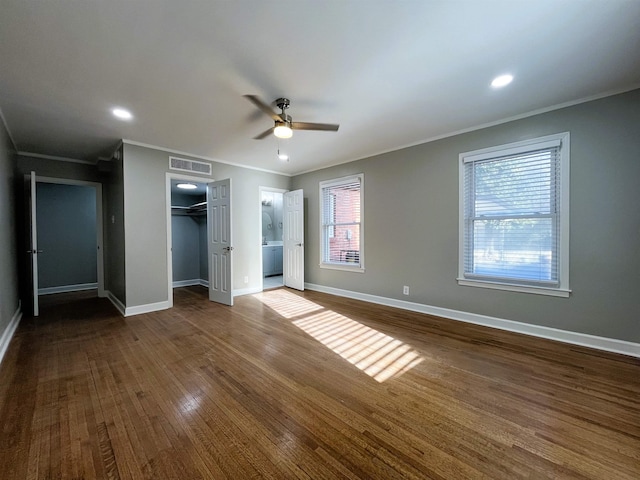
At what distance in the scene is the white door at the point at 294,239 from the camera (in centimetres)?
559

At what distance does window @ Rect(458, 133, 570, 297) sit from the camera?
2945 millimetres

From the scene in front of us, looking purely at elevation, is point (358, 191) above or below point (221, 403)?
above

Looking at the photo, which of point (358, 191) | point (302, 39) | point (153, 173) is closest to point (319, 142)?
point (358, 191)

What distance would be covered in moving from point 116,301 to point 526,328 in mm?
6199

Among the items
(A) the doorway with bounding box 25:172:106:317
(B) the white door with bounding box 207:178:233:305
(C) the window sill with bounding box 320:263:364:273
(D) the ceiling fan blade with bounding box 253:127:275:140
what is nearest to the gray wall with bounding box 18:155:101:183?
(A) the doorway with bounding box 25:172:106:317

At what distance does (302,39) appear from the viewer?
1.90m

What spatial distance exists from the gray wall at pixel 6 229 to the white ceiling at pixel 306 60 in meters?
0.39

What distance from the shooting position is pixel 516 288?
3.20m

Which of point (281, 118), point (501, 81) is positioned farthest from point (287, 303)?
point (501, 81)

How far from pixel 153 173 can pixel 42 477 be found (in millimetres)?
3834

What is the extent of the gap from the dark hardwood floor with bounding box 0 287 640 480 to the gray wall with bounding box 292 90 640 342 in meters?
0.44

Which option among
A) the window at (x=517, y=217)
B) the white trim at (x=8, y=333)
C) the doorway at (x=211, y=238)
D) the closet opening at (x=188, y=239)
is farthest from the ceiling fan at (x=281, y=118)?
the closet opening at (x=188, y=239)

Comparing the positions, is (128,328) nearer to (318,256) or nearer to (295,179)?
(318,256)

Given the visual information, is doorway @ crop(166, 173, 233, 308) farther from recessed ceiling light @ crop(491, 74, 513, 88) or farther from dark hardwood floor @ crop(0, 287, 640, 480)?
recessed ceiling light @ crop(491, 74, 513, 88)
